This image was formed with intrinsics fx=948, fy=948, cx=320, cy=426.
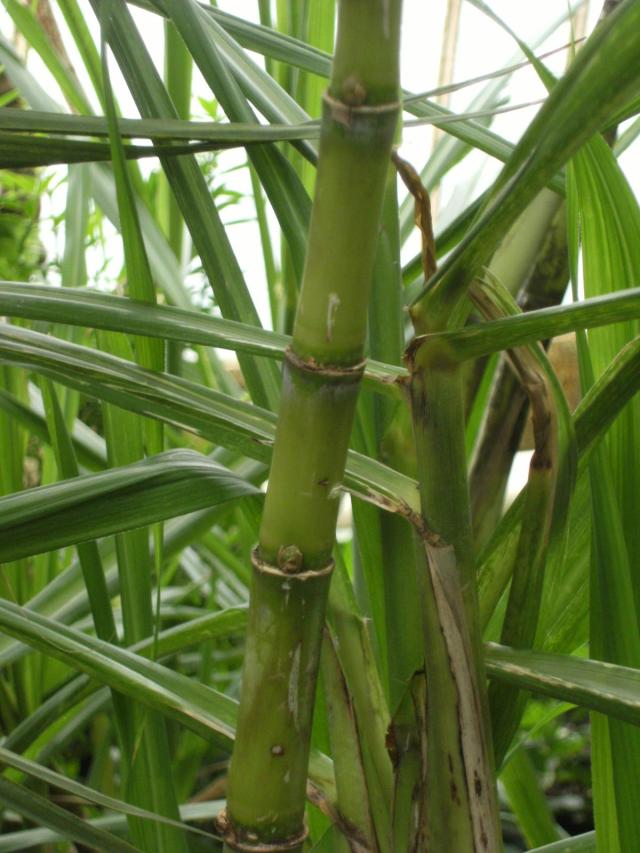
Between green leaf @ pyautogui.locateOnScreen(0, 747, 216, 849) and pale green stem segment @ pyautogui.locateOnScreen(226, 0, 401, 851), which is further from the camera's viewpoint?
green leaf @ pyautogui.locateOnScreen(0, 747, 216, 849)

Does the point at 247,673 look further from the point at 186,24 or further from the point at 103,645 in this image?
the point at 186,24

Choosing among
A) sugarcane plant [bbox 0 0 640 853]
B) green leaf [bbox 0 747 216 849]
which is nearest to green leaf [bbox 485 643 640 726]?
sugarcane plant [bbox 0 0 640 853]

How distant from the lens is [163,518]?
25cm

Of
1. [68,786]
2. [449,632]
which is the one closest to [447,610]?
[449,632]

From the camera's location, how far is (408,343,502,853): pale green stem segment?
0.21 m

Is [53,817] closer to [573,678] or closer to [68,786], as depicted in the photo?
[68,786]

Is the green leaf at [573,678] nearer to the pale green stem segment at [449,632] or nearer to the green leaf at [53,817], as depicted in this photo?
the pale green stem segment at [449,632]

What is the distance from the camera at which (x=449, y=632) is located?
22 centimetres

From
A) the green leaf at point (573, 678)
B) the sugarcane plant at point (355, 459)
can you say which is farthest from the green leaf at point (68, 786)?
the green leaf at point (573, 678)

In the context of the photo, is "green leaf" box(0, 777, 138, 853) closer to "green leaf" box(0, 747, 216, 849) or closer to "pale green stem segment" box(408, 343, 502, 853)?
"green leaf" box(0, 747, 216, 849)

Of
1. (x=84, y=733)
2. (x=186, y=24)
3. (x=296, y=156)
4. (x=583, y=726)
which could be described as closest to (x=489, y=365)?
(x=296, y=156)

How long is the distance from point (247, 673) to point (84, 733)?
0.75 meters

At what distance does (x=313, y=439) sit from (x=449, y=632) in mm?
61

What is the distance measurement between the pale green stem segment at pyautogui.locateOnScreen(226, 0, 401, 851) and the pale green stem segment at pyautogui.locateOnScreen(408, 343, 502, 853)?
0.07ft
